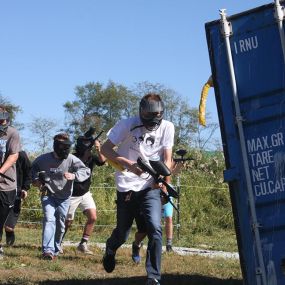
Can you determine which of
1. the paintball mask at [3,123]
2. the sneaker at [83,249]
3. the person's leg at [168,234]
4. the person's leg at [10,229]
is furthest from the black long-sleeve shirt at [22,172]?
the person's leg at [168,234]

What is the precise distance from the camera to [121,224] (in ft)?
22.2

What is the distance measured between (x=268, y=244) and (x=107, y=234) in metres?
10.1

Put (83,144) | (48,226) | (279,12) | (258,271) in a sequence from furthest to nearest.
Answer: (83,144)
(48,226)
(258,271)
(279,12)

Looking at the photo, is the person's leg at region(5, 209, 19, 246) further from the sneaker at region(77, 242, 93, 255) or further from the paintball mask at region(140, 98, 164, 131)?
the paintball mask at region(140, 98, 164, 131)

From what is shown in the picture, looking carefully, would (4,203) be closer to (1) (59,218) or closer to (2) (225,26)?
(1) (59,218)

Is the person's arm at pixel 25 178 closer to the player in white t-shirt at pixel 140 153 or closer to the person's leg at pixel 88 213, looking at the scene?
the person's leg at pixel 88 213

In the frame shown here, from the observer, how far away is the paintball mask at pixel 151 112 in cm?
639

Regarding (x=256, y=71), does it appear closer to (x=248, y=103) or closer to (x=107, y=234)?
(x=248, y=103)

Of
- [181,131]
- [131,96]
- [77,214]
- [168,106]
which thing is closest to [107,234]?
[77,214]

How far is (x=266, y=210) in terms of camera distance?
18.1 ft

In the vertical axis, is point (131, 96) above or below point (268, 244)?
above

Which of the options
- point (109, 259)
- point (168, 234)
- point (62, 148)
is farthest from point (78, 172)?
point (109, 259)

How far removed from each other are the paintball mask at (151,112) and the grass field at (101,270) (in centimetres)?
170

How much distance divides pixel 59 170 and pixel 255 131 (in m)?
4.15
